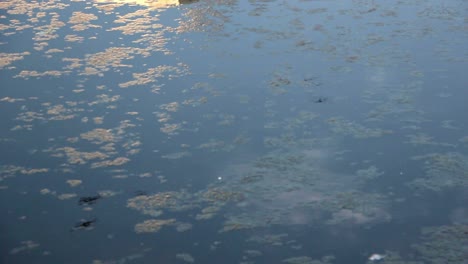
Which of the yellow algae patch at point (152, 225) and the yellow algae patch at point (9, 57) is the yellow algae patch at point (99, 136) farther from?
the yellow algae patch at point (9, 57)

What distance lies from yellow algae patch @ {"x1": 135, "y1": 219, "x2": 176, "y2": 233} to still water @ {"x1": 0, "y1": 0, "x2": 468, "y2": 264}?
12 millimetres

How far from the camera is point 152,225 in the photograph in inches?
120

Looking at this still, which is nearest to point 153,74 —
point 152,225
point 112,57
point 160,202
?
point 112,57

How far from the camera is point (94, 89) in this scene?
4465 millimetres

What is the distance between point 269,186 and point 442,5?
325 centimetres

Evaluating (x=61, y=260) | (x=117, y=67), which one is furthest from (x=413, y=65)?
(x=61, y=260)

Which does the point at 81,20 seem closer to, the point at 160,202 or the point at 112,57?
the point at 112,57

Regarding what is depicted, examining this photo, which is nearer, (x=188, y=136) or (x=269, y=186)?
(x=269, y=186)

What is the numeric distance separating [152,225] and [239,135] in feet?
3.15

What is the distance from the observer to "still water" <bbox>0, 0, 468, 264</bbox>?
2.94m

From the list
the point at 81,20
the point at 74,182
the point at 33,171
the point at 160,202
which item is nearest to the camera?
the point at 160,202

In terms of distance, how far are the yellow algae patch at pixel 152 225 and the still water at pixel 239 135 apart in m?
0.01

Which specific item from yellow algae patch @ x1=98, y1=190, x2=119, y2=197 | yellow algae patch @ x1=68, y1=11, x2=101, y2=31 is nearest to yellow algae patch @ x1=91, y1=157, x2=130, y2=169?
yellow algae patch @ x1=98, y1=190, x2=119, y2=197

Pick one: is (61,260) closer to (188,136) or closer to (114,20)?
(188,136)
